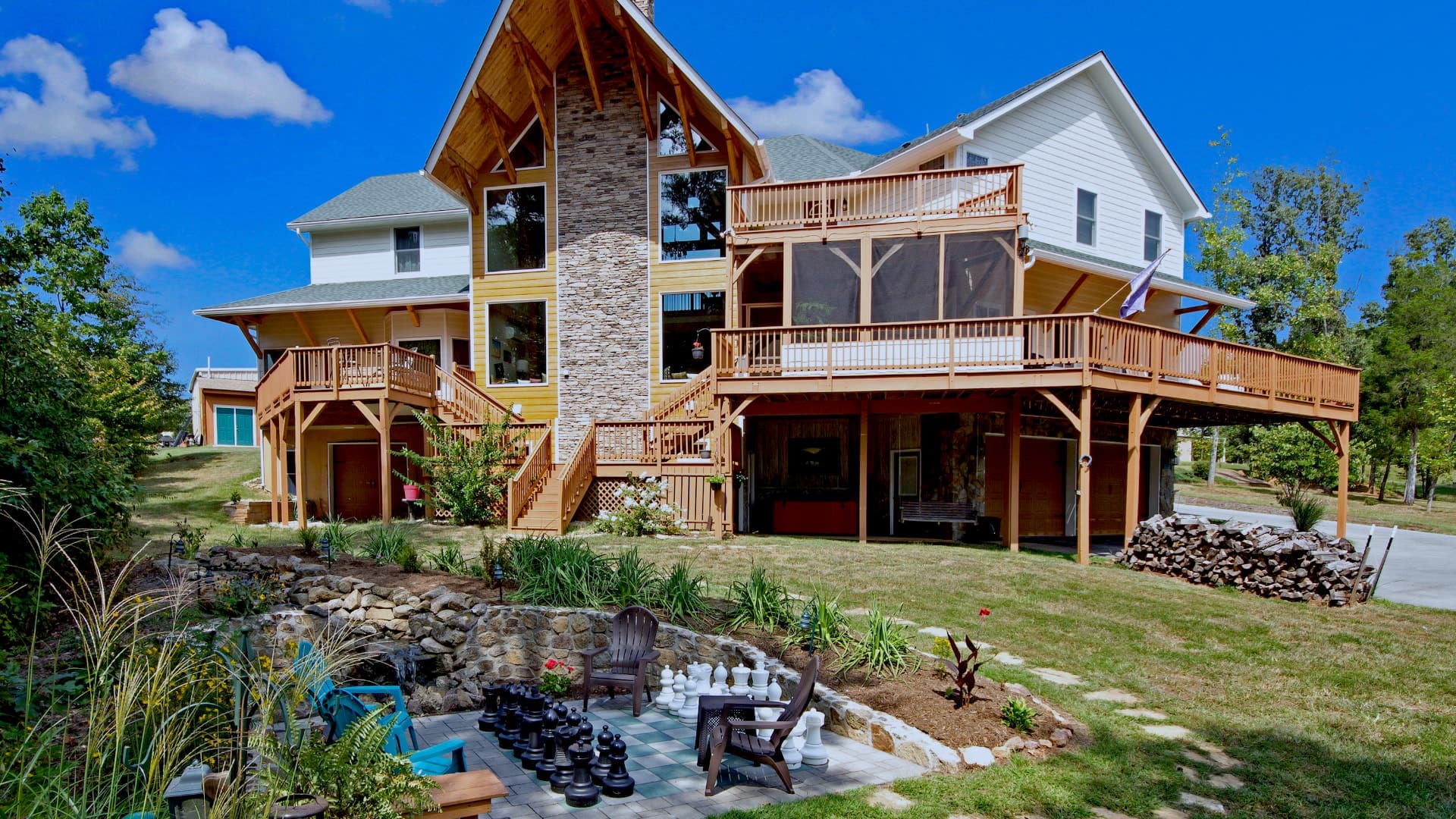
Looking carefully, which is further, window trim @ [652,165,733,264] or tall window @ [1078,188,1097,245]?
tall window @ [1078,188,1097,245]

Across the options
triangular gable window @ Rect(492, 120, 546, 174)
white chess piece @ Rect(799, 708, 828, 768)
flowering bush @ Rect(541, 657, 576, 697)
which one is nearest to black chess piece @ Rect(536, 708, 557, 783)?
flowering bush @ Rect(541, 657, 576, 697)

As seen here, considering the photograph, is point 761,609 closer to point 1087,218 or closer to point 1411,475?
point 1087,218

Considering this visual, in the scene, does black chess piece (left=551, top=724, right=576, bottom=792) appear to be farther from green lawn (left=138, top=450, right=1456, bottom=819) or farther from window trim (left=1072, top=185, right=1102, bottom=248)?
window trim (left=1072, top=185, right=1102, bottom=248)

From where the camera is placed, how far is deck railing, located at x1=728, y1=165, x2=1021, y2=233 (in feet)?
50.2

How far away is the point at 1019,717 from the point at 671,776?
2.54 m

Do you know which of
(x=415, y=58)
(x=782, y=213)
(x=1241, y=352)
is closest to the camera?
(x=1241, y=352)

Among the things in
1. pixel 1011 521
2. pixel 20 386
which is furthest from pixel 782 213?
pixel 20 386

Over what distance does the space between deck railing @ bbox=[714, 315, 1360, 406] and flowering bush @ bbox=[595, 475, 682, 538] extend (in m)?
2.76

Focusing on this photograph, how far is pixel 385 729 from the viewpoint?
3262mm

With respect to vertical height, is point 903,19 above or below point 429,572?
above

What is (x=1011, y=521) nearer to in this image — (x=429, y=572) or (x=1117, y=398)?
(x=1117, y=398)

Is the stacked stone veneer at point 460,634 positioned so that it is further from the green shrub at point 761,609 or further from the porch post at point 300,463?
the porch post at point 300,463

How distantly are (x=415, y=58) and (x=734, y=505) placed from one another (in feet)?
97.1

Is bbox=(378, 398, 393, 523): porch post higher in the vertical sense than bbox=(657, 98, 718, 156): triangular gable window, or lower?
lower
